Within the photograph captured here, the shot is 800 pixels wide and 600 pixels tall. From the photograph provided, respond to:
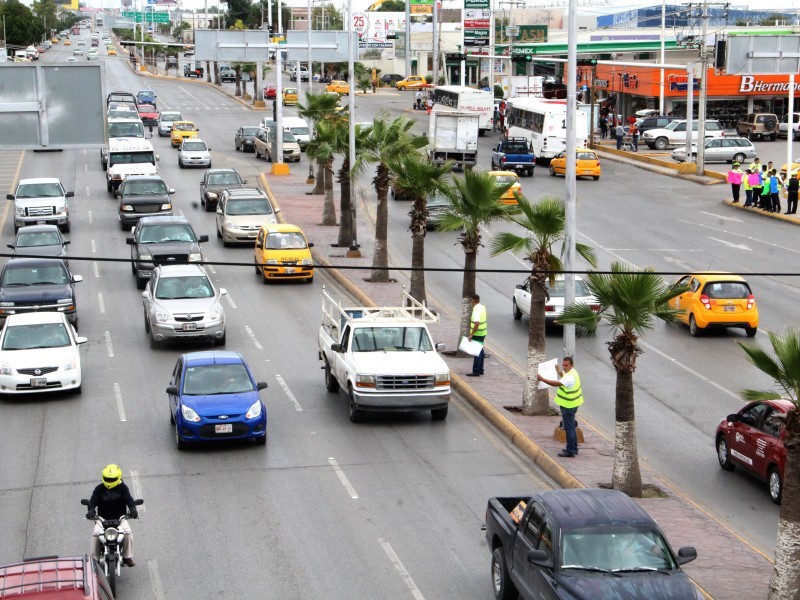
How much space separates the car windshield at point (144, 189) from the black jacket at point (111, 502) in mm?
31876

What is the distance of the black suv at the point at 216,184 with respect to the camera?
160 feet

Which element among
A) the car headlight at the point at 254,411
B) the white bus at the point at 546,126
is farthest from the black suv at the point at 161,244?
the white bus at the point at 546,126

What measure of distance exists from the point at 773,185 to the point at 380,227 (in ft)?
60.3

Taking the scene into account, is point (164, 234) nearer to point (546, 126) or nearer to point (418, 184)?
point (418, 184)

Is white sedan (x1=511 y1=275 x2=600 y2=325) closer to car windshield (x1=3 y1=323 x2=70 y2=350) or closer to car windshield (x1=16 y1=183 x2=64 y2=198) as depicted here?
car windshield (x1=3 y1=323 x2=70 y2=350)

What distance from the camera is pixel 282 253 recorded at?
36219 mm

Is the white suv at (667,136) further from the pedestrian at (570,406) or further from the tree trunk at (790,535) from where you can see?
the tree trunk at (790,535)

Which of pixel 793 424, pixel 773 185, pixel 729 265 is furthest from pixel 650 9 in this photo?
pixel 793 424

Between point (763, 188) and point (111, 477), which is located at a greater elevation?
point (763, 188)

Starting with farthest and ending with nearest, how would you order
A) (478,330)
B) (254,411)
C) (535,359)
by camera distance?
(478,330) → (535,359) → (254,411)

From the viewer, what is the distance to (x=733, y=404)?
23875mm

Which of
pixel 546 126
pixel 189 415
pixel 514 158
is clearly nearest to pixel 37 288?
pixel 189 415

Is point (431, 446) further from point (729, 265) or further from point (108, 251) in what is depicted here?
point (108, 251)

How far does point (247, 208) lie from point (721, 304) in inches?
722
